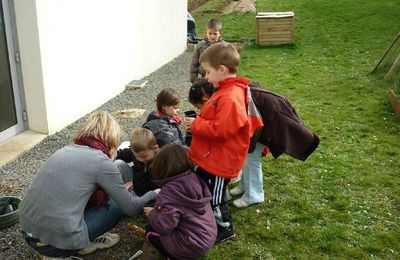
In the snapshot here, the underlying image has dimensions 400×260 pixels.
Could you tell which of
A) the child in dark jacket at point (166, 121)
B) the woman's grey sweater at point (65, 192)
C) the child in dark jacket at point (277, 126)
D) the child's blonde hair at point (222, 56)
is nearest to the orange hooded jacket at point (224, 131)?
the child's blonde hair at point (222, 56)

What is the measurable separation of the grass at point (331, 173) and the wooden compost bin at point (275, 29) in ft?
4.05

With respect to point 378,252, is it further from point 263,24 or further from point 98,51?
point 263,24

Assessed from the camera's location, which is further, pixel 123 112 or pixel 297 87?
pixel 297 87

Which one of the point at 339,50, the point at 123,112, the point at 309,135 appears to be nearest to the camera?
the point at 309,135

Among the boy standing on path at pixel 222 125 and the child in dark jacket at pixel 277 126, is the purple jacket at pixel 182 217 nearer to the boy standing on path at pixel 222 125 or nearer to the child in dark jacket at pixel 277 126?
the boy standing on path at pixel 222 125

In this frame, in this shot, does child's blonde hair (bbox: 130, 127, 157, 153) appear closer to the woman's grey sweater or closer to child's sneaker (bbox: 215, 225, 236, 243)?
the woman's grey sweater

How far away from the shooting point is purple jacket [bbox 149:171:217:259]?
10.3ft

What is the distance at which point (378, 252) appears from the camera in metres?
3.72

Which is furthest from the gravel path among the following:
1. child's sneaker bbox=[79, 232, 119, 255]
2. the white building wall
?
the white building wall

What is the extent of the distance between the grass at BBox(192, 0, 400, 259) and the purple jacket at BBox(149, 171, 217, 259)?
0.49 m

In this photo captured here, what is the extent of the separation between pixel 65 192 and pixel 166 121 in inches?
58.8

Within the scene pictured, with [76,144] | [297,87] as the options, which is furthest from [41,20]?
[297,87]

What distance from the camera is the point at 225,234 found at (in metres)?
3.86

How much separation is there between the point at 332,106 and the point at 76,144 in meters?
5.58
